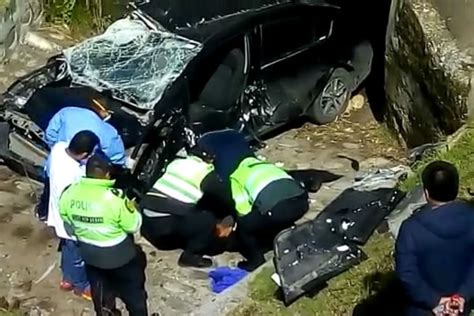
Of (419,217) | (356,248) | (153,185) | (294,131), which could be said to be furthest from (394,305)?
(294,131)

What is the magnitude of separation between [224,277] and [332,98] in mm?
4127

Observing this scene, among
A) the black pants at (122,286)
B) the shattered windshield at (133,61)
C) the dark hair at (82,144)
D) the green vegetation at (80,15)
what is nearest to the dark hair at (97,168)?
the dark hair at (82,144)

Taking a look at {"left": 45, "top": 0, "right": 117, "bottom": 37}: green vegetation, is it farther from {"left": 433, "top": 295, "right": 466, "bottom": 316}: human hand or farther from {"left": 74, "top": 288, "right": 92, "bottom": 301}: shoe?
{"left": 433, "top": 295, "right": 466, "bottom": 316}: human hand

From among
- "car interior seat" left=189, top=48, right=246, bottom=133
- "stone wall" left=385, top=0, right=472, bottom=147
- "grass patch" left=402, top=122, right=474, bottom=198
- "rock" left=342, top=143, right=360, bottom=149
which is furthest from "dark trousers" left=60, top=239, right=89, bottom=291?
"rock" left=342, top=143, right=360, bottom=149

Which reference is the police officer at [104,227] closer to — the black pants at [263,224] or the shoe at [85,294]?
the shoe at [85,294]

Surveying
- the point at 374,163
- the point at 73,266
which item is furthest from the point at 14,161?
the point at 374,163

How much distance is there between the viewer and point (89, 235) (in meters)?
9.80

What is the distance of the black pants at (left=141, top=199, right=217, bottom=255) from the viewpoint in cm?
1139

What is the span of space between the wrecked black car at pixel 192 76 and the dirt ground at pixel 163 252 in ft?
0.92

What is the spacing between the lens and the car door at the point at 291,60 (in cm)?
1391

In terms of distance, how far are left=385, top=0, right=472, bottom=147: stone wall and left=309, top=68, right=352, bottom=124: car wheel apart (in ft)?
1.99

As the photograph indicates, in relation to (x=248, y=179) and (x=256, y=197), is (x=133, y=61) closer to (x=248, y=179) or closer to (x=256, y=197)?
(x=248, y=179)

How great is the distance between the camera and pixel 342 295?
32.5 ft

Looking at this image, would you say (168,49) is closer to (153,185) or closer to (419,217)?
(153,185)
